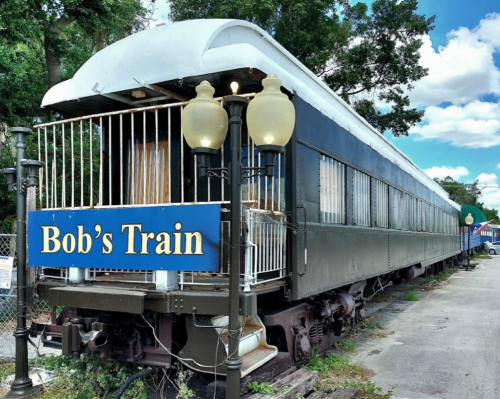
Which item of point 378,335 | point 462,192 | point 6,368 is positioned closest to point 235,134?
point 6,368

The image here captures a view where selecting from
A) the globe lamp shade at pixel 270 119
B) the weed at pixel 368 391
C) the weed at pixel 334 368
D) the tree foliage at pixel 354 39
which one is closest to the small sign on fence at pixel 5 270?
the weed at pixel 334 368

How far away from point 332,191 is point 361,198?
1274mm

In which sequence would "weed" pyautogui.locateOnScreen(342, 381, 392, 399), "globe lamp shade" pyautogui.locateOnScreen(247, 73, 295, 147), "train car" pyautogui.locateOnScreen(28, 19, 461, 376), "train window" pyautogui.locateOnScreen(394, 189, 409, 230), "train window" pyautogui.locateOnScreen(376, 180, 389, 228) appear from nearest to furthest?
"globe lamp shade" pyautogui.locateOnScreen(247, 73, 295, 147) → "train car" pyautogui.locateOnScreen(28, 19, 461, 376) → "weed" pyautogui.locateOnScreen(342, 381, 392, 399) → "train window" pyautogui.locateOnScreen(376, 180, 389, 228) → "train window" pyautogui.locateOnScreen(394, 189, 409, 230)

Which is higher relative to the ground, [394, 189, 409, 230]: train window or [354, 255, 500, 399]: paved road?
[394, 189, 409, 230]: train window

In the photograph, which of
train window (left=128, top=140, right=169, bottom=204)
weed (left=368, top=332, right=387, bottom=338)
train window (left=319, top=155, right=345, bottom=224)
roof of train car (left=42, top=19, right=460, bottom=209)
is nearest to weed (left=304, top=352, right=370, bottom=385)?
train window (left=319, top=155, right=345, bottom=224)

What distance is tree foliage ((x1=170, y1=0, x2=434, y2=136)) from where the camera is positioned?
49.7ft

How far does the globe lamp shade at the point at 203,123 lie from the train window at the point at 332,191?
2.04 m

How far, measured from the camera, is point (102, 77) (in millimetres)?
4605

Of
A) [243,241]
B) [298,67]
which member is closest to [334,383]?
[243,241]

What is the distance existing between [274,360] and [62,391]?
211 cm

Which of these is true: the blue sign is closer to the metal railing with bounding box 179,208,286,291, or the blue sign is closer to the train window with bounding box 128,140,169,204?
the metal railing with bounding box 179,208,286,291

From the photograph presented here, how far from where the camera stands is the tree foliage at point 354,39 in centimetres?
1515

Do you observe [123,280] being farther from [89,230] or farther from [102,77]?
[102,77]

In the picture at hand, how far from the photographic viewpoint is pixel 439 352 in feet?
20.7
